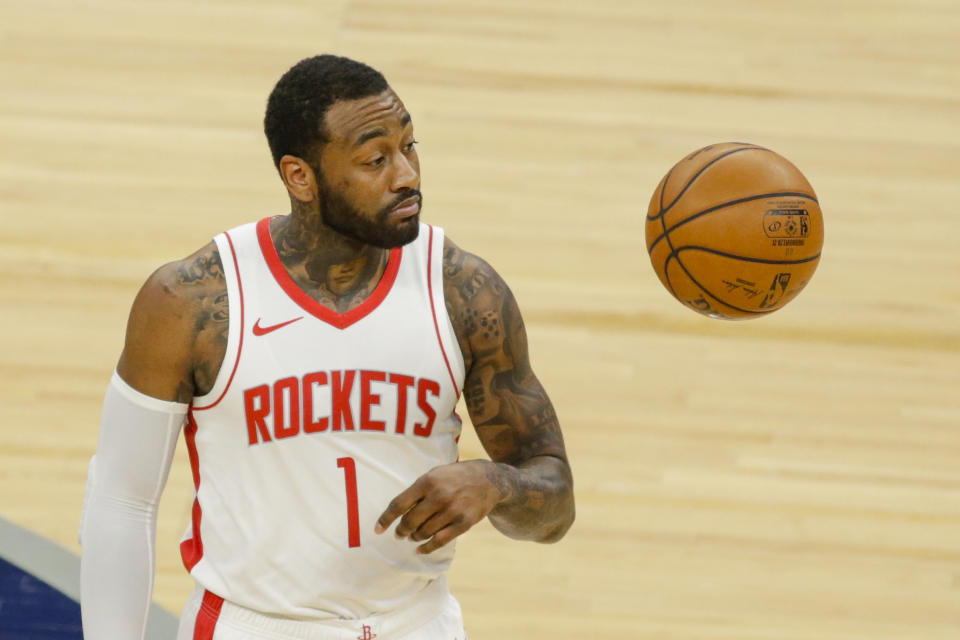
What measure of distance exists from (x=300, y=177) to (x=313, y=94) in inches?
5.7

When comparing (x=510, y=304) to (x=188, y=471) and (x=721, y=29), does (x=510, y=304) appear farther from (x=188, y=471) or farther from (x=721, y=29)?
(x=721, y=29)

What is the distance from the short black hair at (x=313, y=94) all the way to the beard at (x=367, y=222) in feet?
0.26

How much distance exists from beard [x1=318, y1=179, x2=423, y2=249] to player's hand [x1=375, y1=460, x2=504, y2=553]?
399mm

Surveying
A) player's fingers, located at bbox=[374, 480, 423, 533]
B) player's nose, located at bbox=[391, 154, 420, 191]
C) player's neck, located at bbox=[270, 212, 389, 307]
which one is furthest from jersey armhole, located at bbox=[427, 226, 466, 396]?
player's fingers, located at bbox=[374, 480, 423, 533]

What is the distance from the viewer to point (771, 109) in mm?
7324

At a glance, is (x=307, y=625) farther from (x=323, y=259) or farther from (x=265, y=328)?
(x=323, y=259)

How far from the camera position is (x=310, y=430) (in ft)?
8.19

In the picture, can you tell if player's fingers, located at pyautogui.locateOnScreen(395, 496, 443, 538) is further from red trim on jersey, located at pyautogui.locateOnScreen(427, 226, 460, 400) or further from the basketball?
the basketball

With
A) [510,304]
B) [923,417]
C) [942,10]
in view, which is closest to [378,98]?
[510,304]

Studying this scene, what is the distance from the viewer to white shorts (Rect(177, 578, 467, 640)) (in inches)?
100.0

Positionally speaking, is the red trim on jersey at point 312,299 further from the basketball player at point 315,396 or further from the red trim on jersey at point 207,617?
the red trim on jersey at point 207,617

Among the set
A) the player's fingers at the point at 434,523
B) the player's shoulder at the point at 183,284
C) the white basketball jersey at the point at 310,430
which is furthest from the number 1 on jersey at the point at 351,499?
the player's shoulder at the point at 183,284

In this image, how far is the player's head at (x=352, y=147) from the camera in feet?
7.91

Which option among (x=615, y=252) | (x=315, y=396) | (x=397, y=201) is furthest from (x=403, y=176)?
(x=615, y=252)
